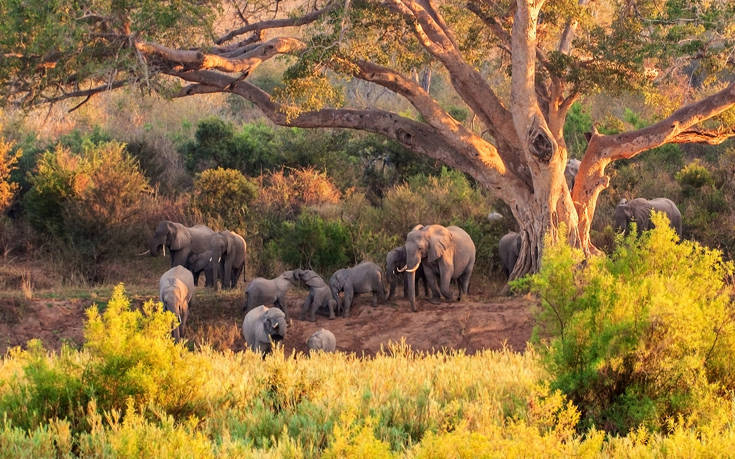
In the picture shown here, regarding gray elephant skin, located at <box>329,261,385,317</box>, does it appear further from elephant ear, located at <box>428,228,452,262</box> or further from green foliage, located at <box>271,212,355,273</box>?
green foliage, located at <box>271,212,355,273</box>

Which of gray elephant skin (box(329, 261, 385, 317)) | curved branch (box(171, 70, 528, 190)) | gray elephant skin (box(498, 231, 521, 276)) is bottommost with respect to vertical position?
gray elephant skin (box(329, 261, 385, 317))

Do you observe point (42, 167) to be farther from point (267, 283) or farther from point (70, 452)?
point (70, 452)

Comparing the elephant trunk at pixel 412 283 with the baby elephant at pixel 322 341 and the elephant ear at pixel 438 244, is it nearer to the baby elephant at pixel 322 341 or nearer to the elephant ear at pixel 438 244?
the elephant ear at pixel 438 244

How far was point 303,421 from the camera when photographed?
722cm

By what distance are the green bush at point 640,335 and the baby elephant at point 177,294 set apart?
685 cm

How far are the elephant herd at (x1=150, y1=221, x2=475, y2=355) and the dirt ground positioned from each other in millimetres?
324

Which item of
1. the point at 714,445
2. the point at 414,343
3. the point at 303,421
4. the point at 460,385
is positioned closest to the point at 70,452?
the point at 303,421

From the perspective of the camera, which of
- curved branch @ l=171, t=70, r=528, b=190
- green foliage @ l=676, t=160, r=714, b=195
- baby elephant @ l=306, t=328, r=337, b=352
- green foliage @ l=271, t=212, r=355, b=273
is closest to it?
baby elephant @ l=306, t=328, r=337, b=352

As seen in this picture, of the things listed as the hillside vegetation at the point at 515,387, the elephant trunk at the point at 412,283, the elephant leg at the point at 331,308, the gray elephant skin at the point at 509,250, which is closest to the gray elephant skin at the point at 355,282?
the elephant leg at the point at 331,308

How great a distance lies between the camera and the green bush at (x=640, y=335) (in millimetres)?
7297

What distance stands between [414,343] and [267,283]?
2.48 metres

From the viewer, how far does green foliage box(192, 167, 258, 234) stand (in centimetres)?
2123

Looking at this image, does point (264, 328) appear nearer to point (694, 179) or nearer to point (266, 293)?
point (266, 293)

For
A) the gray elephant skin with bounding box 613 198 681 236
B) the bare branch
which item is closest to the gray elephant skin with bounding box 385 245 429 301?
the bare branch
